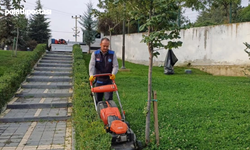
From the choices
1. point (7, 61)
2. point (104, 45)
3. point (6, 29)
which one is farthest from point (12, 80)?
point (6, 29)

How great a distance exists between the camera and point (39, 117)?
5.56 m

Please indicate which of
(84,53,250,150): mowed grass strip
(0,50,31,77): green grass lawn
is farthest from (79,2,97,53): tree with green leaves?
(84,53,250,150): mowed grass strip

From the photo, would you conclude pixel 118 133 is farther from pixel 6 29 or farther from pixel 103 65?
pixel 6 29

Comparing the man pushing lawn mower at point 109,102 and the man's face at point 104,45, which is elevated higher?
the man's face at point 104,45

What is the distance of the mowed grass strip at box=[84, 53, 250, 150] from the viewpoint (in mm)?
3799

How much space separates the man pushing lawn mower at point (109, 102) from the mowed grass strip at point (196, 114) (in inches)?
18.9

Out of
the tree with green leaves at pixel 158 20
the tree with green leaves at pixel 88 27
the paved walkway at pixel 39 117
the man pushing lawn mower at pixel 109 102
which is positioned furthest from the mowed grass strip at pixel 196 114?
the tree with green leaves at pixel 88 27

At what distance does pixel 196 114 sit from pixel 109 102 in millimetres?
1962

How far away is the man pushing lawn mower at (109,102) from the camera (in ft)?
11.3

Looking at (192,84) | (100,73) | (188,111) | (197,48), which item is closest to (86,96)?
(100,73)

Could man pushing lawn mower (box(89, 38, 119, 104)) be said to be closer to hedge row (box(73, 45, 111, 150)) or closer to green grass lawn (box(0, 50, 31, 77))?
hedge row (box(73, 45, 111, 150))

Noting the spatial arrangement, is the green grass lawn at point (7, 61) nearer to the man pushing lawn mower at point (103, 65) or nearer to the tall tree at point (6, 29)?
the man pushing lawn mower at point (103, 65)

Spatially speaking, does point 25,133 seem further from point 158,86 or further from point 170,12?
point 158,86

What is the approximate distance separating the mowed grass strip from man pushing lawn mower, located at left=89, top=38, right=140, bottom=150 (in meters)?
0.48
